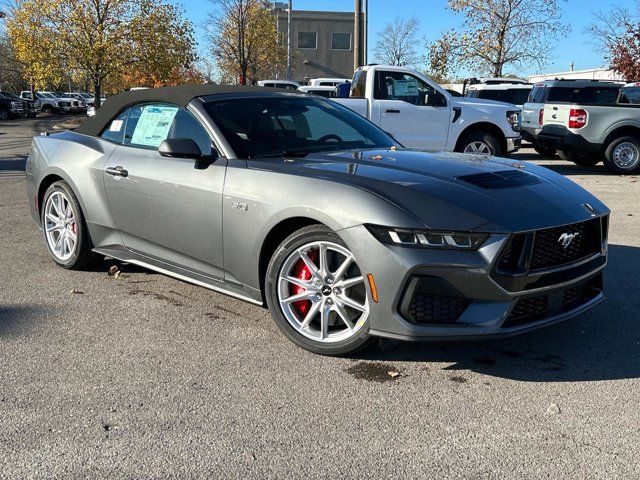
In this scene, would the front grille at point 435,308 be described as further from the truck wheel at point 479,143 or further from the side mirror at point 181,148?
the truck wheel at point 479,143

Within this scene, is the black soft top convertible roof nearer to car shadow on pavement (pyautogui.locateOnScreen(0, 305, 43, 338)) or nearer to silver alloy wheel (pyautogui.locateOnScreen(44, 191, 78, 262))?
silver alloy wheel (pyautogui.locateOnScreen(44, 191, 78, 262))

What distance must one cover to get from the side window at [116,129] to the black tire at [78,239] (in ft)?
1.77

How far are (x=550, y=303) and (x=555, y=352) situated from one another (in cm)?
42

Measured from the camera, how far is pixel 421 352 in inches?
144

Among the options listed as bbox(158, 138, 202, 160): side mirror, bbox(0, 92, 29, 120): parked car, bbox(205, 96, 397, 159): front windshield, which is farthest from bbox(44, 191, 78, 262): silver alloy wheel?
bbox(0, 92, 29, 120): parked car

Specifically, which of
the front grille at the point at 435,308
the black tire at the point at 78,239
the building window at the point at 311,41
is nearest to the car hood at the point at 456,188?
the front grille at the point at 435,308

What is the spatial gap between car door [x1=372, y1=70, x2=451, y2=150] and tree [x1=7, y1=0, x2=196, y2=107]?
16.6 meters

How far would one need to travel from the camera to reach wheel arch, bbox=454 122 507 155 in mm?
12562

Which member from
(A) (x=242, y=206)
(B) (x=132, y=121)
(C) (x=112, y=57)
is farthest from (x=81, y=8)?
(A) (x=242, y=206)

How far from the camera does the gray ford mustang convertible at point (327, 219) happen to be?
3119 millimetres

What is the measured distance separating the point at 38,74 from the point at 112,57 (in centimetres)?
322

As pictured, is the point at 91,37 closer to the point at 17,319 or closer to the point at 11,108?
the point at 11,108

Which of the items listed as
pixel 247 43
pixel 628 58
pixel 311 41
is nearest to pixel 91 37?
pixel 247 43

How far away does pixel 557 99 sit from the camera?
529 inches
